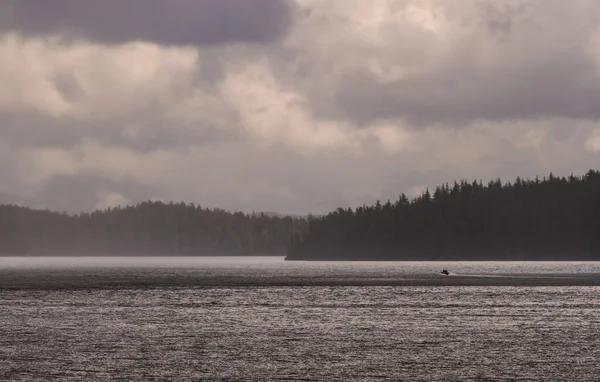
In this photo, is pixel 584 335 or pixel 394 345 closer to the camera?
pixel 394 345

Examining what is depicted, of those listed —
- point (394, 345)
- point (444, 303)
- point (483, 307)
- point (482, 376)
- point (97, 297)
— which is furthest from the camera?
point (97, 297)

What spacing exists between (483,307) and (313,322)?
33262mm

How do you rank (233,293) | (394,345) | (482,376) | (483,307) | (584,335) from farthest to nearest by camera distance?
(233,293), (483,307), (584,335), (394,345), (482,376)

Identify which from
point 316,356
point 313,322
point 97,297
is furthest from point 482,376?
point 97,297

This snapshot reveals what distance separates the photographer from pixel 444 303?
14162 cm

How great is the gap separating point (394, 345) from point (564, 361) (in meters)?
16.0

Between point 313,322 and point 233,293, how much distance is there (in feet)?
234

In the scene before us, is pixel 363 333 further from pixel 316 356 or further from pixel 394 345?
pixel 316 356

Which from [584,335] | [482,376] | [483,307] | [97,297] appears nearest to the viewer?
[482,376]

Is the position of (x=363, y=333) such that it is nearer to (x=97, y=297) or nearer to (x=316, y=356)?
(x=316, y=356)

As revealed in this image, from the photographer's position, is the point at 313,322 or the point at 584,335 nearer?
the point at 584,335

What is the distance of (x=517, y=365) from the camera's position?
68.6m

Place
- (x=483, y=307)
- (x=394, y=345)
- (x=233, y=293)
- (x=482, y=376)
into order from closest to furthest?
1. (x=482, y=376)
2. (x=394, y=345)
3. (x=483, y=307)
4. (x=233, y=293)

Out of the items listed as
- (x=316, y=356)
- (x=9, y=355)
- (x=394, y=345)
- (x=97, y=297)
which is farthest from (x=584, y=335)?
(x=97, y=297)
